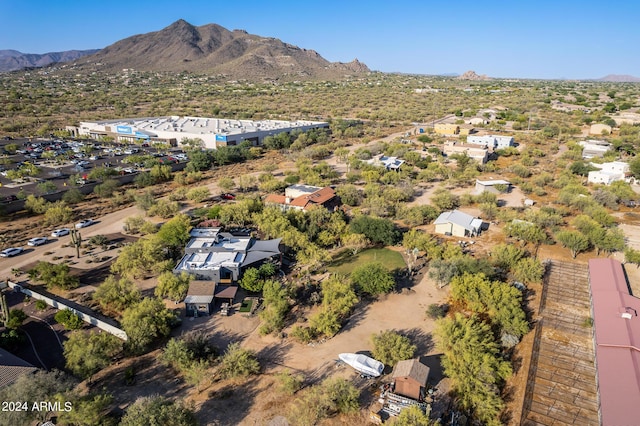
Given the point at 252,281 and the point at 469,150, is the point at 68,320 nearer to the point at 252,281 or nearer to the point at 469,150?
the point at 252,281

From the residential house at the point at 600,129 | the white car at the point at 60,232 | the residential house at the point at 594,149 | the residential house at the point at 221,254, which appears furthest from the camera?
the residential house at the point at 600,129

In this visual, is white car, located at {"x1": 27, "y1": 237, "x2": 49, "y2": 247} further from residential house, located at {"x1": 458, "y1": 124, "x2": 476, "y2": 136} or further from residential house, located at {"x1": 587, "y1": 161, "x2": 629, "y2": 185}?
residential house, located at {"x1": 458, "y1": 124, "x2": 476, "y2": 136}

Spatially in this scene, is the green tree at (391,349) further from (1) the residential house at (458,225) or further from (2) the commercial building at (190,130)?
(2) the commercial building at (190,130)

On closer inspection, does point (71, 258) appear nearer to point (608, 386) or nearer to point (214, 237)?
point (214, 237)

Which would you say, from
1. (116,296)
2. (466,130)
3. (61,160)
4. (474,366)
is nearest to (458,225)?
(474,366)

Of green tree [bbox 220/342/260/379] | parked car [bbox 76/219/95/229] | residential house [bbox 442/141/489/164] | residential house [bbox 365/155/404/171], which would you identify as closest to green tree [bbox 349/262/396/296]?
green tree [bbox 220/342/260/379]

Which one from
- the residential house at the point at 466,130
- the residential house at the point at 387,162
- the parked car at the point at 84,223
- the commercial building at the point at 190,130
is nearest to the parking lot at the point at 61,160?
the commercial building at the point at 190,130
